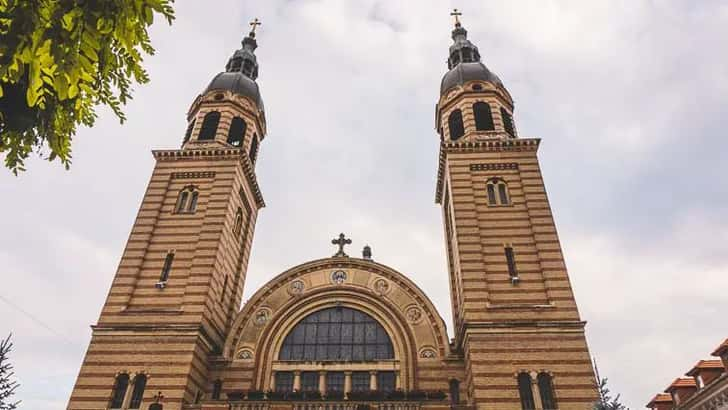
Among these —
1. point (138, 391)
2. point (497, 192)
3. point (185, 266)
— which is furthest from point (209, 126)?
point (497, 192)

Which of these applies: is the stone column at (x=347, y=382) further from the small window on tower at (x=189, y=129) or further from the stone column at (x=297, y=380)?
the small window on tower at (x=189, y=129)

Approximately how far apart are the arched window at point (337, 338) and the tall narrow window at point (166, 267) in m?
6.46

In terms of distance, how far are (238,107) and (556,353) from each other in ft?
71.7

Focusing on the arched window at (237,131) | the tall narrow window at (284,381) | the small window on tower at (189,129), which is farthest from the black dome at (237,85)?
the tall narrow window at (284,381)

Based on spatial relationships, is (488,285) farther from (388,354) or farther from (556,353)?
(388,354)

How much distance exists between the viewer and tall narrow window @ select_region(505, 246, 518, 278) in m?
21.9

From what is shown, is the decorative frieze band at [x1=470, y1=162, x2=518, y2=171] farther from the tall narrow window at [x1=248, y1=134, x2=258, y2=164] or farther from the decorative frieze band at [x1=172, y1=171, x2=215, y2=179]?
the decorative frieze band at [x1=172, y1=171, x2=215, y2=179]

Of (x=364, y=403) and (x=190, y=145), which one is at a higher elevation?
(x=190, y=145)

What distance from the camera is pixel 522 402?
18484 mm

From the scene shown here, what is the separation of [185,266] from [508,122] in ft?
63.1

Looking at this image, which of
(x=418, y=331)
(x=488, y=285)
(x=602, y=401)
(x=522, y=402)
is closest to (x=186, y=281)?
(x=418, y=331)

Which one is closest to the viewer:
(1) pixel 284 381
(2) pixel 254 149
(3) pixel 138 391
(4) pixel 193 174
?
(3) pixel 138 391

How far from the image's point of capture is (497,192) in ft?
Result: 81.0

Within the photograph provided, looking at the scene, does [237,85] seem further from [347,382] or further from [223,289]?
[347,382]
